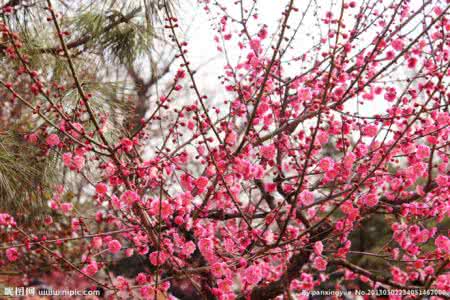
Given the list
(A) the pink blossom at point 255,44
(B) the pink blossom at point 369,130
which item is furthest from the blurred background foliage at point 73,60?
(B) the pink blossom at point 369,130

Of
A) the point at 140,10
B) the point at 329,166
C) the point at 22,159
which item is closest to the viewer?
the point at 329,166

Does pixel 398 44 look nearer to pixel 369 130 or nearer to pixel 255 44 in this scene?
pixel 369 130

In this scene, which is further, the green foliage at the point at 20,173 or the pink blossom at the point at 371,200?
the green foliage at the point at 20,173

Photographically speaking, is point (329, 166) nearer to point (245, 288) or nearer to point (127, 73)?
point (245, 288)

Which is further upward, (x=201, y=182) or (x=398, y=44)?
(x=398, y=44)

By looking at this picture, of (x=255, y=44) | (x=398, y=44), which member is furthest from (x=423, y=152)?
(x=255, y=44)

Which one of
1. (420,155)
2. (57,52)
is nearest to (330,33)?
(420,155)

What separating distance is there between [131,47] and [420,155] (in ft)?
4.84

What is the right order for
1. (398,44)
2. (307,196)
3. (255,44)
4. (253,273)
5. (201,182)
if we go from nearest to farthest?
(201,182)
(253,273)
(307,196)
(398,44)
(255,44)

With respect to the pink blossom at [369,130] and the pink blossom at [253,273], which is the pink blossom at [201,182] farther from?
the pink blossom at [369,130]

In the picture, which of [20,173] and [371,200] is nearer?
[371,200]

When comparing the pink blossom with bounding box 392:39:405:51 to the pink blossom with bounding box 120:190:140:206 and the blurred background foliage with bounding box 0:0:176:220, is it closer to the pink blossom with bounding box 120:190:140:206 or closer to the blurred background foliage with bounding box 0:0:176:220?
the blurred background foliage with bounding box 0:0:176:220

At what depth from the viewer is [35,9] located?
2.05 m

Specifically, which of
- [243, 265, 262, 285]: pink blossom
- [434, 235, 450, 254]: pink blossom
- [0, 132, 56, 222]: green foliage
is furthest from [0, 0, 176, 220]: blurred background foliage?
[434, 235, 450, 254]: pink blossom
